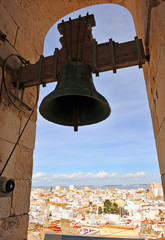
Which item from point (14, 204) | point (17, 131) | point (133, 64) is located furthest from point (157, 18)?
point (14, 204)

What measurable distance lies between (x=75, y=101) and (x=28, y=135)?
850 mm

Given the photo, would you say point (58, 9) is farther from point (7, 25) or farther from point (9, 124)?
point (9, 124)

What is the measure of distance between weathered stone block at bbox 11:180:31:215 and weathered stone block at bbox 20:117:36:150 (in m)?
0.48

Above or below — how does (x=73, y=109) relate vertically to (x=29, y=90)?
below

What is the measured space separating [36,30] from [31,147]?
205 cm

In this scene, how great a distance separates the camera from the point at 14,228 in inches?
71.5

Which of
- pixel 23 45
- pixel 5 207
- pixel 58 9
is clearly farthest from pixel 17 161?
pixel 58 9

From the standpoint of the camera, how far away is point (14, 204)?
1861 mm

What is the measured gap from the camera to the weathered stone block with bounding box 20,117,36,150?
2170mm

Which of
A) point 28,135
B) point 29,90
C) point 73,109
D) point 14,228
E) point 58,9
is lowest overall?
point 14,228

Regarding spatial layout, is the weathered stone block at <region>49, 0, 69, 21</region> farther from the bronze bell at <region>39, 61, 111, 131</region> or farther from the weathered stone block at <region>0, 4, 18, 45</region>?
the bronze bell at <region>39, 61, 111, 131</region>

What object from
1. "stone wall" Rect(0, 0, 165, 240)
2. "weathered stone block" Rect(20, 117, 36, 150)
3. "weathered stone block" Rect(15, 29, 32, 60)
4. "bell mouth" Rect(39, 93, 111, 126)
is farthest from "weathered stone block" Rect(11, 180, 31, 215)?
"weathered stone block" Rect(15, 29, 32, 60)

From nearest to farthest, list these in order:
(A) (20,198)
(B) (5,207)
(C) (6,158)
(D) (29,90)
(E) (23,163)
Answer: (B) (5,207)
(C) (6,158)
(A) (20,198)
(E) (23,163)
(D) (29,90)

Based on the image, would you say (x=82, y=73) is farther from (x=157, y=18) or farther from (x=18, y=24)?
(x=18, y=24)
